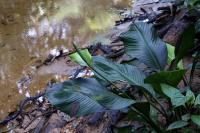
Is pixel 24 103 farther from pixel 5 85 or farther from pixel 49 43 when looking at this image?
pixel 49 43

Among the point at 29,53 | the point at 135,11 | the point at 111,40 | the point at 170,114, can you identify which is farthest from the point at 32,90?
the point at 135,11

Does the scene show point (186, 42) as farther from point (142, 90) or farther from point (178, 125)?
point (178, 125)

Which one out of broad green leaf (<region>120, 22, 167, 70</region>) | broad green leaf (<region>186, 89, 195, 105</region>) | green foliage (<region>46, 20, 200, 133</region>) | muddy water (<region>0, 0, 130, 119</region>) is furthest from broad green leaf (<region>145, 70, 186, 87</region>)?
muddy water (<region>0, 0, 130, 119</region>)

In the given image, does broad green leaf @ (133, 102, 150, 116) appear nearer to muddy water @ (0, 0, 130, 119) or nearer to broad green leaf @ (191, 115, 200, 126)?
broad green leaf @ (191, 115, 200, 126)

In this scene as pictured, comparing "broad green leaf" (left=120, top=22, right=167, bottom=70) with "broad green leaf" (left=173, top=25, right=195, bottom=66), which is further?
"broad green leaf" (left=120, top=22, right=167, bottom=70)

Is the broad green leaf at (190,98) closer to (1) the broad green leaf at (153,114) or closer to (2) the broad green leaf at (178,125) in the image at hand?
(2) the broad green leaf at (178,125)
